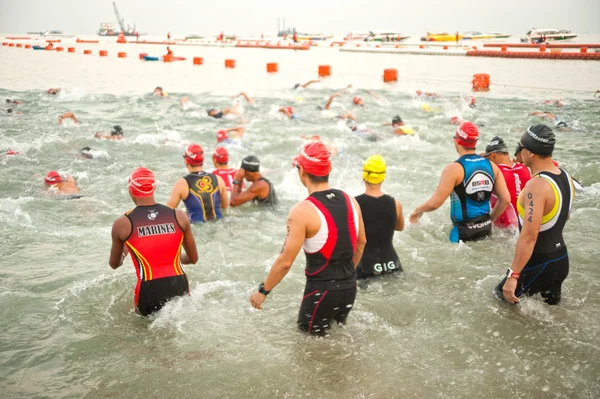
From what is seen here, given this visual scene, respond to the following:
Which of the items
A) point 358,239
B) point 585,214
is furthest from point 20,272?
point 585,214

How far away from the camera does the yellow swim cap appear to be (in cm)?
441

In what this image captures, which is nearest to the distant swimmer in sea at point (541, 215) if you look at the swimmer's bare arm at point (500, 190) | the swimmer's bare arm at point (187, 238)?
the swimmer's bare arm at point (500, 190)

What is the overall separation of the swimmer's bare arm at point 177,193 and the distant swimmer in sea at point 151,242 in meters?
2.27

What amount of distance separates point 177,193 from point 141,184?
8.64ft

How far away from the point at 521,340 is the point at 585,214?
14.2ft

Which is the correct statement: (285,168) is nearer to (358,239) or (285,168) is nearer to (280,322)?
(280,322)

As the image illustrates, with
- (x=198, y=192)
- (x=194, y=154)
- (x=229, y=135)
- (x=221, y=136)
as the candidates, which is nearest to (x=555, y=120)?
(x=229, y=135)

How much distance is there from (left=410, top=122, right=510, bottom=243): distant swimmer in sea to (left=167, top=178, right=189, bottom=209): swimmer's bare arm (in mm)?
3099

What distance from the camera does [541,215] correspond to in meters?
3.76

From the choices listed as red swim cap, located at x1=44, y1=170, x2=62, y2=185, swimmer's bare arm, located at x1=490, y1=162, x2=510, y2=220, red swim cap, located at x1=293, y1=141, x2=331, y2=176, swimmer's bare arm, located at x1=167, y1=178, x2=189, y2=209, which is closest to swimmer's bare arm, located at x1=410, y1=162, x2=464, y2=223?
swimmer's bare arm, located at x1=490, y1=162, x2=510, y2=220

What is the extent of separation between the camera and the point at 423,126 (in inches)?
603

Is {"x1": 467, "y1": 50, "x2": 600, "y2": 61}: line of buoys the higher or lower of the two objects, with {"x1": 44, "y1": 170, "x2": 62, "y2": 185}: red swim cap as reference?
higher

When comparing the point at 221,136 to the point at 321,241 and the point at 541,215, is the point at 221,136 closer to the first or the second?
the point at 321,241

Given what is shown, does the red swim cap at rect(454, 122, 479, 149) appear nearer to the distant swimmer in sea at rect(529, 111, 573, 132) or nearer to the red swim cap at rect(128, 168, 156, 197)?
the red swim cap at rect(128, 168, 156, 197)
